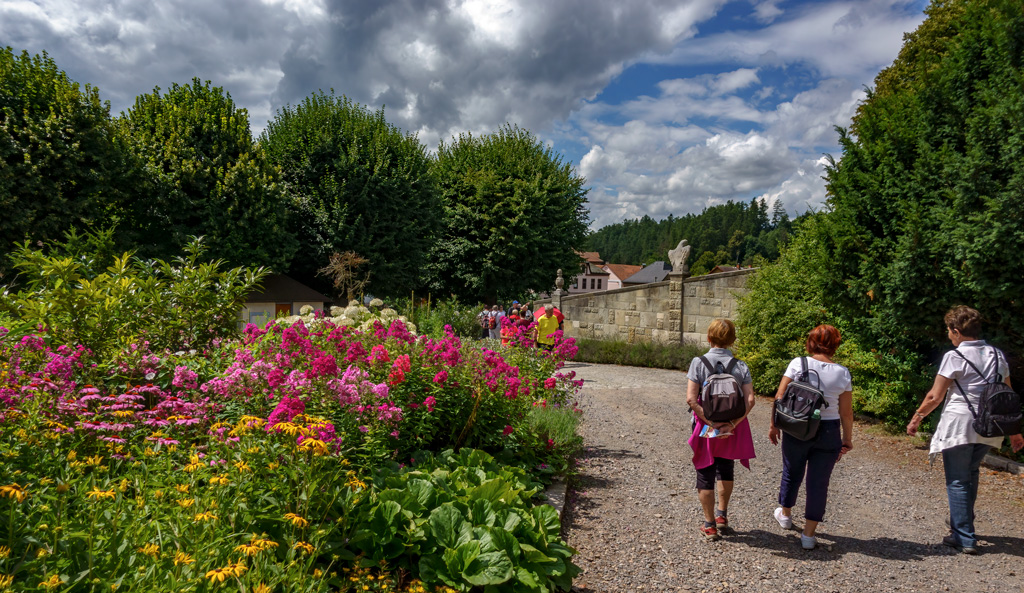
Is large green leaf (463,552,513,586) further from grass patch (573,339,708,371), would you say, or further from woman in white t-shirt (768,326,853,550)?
grass patch (573,339,708,371)

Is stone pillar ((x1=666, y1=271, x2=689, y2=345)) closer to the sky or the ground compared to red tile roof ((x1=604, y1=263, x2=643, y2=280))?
closer to the ground

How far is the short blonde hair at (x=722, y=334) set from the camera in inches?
154

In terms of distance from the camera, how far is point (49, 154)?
12.2m

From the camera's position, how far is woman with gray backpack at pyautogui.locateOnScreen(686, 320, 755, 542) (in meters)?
3.77

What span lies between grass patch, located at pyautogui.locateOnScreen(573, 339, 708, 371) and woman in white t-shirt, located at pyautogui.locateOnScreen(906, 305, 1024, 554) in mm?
8900

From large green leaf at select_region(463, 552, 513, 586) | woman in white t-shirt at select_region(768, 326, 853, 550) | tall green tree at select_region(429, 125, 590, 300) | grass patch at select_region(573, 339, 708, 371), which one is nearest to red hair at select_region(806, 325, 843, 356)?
woman in white t-shirt at select_region(768, 326, 853, 550)

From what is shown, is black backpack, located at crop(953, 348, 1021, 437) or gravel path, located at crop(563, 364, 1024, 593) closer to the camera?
gravel path, located at crop(563, 364, 1024, 593)

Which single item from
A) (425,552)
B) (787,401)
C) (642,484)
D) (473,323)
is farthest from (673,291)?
(425,552)

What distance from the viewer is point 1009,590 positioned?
338cm

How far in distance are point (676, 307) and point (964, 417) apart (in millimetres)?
11313

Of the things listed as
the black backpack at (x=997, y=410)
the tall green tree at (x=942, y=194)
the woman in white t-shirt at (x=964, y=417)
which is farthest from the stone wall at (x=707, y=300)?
the black backpack at (x=997, y=410)

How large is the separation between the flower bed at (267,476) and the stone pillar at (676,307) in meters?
11.4

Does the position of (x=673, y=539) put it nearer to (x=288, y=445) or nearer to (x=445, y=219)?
(x=288, y=445)

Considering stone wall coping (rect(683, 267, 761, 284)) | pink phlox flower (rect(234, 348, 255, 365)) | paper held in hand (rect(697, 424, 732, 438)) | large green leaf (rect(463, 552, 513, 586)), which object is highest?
stone wall coping (rect(683, 267, 761, 284))
